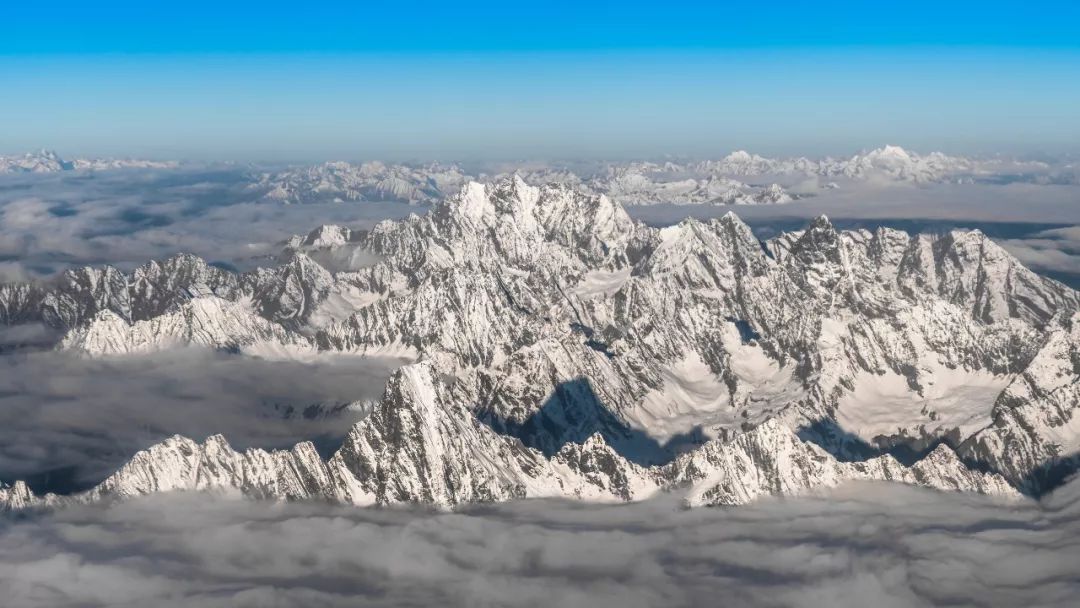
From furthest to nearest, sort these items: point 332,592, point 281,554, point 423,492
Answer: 1. point 423,492
2. point 281,554
3. point 332,592

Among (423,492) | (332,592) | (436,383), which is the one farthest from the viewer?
(436,383)

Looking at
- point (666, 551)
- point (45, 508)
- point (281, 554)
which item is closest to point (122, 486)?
point (45, 508)

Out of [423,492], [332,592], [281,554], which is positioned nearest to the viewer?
[332,592]

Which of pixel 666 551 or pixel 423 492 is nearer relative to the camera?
pixel 666 551

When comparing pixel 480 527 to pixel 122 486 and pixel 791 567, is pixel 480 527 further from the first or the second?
pixel 122 486

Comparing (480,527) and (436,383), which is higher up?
(436,383)

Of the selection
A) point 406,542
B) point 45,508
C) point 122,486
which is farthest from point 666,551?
point 45,508

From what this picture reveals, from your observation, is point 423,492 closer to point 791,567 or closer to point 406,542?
point 406,542

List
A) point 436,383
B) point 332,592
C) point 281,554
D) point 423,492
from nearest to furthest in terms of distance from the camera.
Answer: point 332,592
point 281,554
point 423,492
point 436,383

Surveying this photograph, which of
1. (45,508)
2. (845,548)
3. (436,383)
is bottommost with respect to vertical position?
(45,508)
